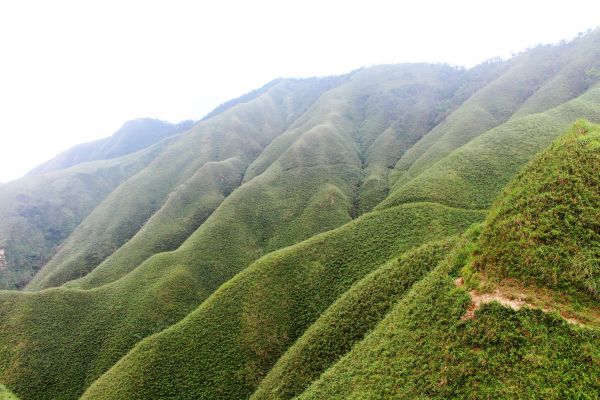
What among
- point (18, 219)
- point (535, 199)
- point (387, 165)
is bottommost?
point (387, 165)

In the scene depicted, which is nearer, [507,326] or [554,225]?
[507,326]

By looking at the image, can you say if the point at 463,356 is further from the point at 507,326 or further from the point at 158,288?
the point at 158,288

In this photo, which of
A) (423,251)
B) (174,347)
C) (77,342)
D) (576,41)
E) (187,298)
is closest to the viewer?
(423,251)

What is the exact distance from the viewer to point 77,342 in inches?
2440

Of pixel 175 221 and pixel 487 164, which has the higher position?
pixel 175 221

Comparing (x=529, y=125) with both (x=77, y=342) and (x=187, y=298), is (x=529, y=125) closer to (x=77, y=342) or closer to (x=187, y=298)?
(x=187, y=298)

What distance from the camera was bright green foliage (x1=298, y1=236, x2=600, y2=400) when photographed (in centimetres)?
1897

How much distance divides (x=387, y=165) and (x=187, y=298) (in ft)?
338

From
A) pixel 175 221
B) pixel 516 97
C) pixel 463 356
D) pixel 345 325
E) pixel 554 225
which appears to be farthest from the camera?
pixel 516 97

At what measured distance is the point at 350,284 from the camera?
53.0 metres

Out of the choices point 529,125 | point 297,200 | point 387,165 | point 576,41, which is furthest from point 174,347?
point 576,41

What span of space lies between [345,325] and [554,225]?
2512 cm

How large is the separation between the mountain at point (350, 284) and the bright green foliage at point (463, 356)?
12 centimetres

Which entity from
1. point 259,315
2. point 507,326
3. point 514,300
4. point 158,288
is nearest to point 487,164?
point 514,300
